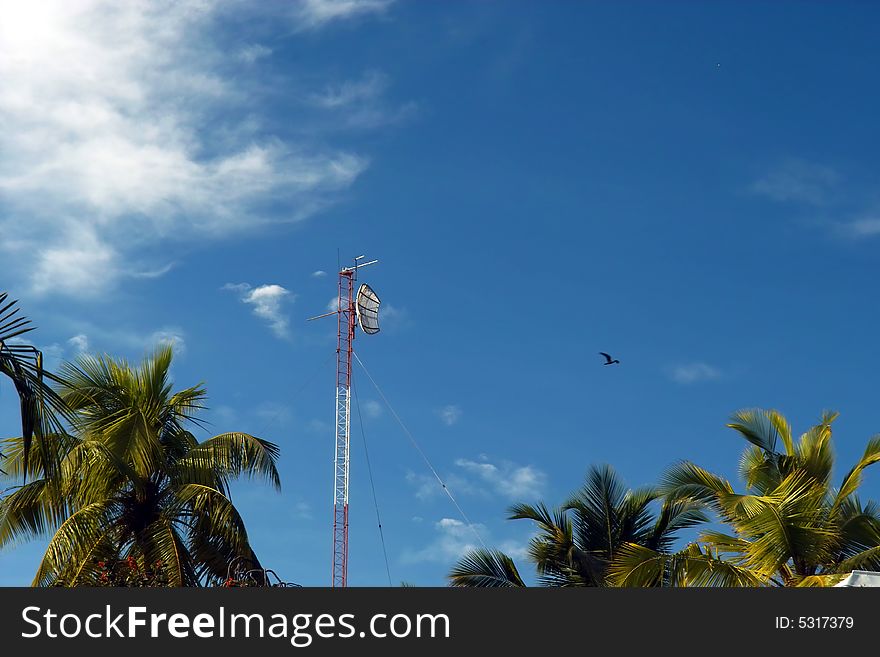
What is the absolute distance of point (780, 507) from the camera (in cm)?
1681

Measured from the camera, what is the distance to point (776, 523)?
54.5 feet

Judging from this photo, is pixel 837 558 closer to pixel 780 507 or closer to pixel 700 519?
pixel 780 507

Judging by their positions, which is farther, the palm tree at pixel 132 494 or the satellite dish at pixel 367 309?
the satellite dish at pixel 367 309

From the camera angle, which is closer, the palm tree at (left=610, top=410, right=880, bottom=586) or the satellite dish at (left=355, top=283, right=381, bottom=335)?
the palm tree at (left=610, top=410, right=880, bottom=586)

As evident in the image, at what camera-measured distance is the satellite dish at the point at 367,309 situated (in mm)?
29250

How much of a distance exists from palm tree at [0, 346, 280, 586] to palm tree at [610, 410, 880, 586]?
23.8 feet

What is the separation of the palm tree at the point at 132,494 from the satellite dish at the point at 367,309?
921 centimetres

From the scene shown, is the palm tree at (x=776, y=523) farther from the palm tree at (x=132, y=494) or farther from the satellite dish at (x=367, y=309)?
the satellite dish at (x=367, y=309)

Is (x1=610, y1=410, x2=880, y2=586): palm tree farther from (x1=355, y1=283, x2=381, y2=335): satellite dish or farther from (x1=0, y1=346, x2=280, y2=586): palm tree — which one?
(x1=355, y1=283, x2=381, y2=335): satellite dish

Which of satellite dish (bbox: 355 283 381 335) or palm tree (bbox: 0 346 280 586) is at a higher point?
satellite dish (bbox: 355 283 381 335)

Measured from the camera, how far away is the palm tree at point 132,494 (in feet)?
59.6

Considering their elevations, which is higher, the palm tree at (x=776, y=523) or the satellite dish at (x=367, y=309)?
the satellite dish at (x=367, y=309)

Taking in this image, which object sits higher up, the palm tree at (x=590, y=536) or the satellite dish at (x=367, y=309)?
the satellite dish at (x=367, y=309)

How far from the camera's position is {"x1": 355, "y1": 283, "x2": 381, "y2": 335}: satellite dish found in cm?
2925
